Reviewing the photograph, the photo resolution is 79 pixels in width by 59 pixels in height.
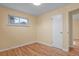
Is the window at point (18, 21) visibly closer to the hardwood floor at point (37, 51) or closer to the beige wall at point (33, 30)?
the beige wall at point (33, 30)

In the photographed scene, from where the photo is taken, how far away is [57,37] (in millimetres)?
1684

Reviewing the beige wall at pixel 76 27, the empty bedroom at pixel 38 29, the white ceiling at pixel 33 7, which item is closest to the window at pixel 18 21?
the empty bedroom at pixel 38 29

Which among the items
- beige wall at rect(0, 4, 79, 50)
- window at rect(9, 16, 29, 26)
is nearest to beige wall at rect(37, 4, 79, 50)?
beige wall at rect(0, 4, 79, 50)

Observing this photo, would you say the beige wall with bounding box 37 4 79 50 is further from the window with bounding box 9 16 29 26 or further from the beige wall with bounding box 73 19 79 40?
the window with bounding box 9 16 29 26

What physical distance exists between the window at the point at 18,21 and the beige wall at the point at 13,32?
6 cm

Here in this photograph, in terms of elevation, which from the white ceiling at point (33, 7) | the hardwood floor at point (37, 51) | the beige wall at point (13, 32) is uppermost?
the white ceiling at point (33, 7)

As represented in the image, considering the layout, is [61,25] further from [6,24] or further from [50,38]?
[6,24]

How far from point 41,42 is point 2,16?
2.79 feet

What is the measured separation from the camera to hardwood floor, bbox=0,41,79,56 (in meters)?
1.58

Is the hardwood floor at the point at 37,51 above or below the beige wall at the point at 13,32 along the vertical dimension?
below

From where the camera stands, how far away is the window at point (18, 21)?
1.61 m

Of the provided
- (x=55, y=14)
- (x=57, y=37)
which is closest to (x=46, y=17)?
(x=55, y=14)

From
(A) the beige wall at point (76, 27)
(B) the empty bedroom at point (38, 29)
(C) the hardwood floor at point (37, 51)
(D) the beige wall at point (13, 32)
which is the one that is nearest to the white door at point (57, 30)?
(B) the empty bedroom at point (38, 29)

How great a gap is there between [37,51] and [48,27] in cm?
50
